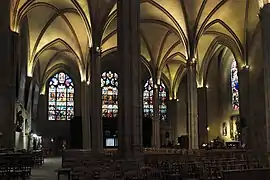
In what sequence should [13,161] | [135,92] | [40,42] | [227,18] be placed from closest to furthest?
[135,92]
[13,161]
[227,18]
[40,42]

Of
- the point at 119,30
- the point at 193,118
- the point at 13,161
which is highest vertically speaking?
the point at 119,30

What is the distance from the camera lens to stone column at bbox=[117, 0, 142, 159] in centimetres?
1758

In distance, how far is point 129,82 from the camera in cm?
1792

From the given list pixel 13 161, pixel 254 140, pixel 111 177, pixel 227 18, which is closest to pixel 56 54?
pixel 227 18

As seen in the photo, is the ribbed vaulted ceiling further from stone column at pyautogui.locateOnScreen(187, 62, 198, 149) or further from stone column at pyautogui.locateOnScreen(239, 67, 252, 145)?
stone column at pyautogui.locateOnScreen(187, 62, 198, 149)

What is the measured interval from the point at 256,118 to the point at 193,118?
276 inches

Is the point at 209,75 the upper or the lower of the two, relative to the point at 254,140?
upper

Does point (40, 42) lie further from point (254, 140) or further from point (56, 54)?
point (254, 140)

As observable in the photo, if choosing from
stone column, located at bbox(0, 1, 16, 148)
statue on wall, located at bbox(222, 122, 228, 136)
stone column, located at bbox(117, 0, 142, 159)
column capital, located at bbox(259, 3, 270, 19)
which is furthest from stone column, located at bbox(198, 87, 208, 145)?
stone column, located at bbox(117, 0, 142, 159)

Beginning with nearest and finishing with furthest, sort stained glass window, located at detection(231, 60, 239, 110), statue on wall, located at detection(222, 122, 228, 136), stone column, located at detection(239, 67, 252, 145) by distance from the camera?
stone column, located at detection(239, 67, 252, 145) → stained glass window, located at detection(231, 60, 239, 110) → statue on wall, located at detection(222, 122, 228, 136)

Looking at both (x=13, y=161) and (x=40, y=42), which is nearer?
(x=13, y=161)

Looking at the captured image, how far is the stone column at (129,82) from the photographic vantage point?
57.7 ft

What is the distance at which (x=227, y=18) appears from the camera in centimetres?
3569

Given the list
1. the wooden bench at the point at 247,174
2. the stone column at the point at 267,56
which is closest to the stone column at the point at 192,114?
the stone column at the point at 267,56
